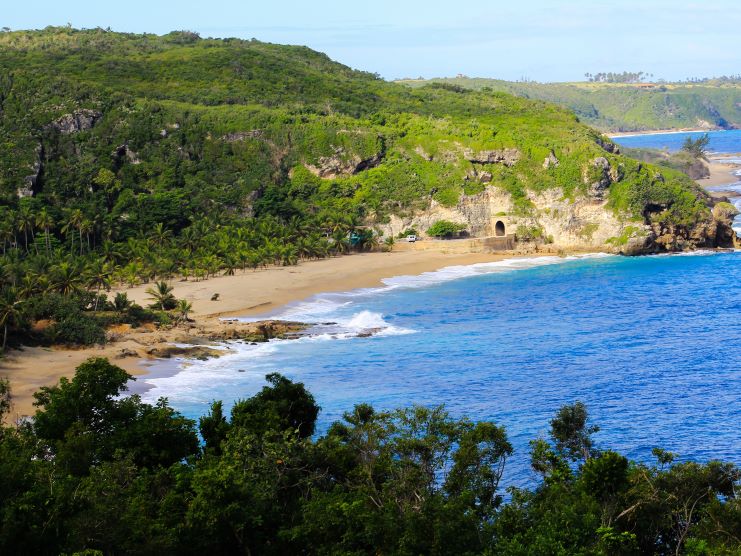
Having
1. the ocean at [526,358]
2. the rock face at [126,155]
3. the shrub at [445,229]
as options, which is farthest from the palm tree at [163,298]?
the rock face at [126,155]

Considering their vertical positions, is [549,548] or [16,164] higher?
[16,164]

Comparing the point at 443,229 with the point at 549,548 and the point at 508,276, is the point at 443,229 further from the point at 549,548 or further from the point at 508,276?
the point at 549,548

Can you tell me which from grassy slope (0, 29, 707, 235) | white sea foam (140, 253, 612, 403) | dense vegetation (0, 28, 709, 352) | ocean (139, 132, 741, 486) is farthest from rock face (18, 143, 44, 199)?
ocean (139, 132, 741, 486)

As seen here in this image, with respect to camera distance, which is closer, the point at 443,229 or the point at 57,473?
the point at 57,473

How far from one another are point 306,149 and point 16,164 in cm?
4318

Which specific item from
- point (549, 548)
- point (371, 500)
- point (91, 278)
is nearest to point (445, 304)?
point (91, 278)

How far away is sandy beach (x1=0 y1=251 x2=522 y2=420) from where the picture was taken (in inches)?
2498

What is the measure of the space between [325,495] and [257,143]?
118088 millimetres

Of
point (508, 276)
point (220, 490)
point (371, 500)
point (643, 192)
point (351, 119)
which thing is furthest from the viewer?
point (351, 119)

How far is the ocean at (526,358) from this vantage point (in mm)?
52406

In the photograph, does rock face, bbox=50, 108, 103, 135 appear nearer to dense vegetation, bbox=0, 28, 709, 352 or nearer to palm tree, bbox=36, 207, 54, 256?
dense vegetation, bbox=0, 28, 709, 352

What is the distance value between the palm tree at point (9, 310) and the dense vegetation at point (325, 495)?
30.2 metres

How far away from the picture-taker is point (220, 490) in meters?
29.2

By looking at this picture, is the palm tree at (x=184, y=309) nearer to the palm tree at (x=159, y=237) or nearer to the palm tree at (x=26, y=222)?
the palm tree at (x=159, y=237)
